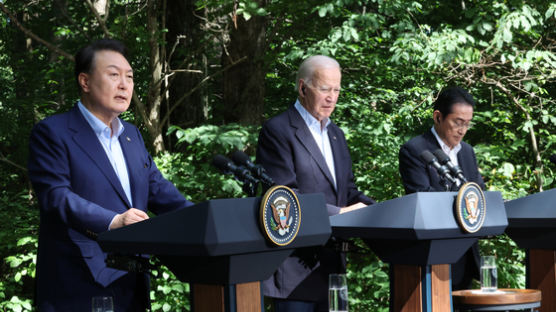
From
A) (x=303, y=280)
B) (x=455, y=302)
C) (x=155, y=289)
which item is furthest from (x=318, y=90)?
(x=155, y=289)

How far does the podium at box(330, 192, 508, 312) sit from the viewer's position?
9.38 ft

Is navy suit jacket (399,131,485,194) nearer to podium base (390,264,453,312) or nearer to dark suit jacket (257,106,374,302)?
dark suit jacket (257,106,374,302)

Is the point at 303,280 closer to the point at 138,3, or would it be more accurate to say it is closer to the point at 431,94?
the point at 431,94

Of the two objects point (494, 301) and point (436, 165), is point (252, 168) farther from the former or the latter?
point (494, 301)

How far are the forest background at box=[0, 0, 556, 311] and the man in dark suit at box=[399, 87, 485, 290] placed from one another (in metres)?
1.91

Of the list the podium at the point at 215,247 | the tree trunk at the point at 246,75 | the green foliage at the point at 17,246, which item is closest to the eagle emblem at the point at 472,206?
the podium at the point at 215,247

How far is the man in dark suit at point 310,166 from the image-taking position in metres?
3.33

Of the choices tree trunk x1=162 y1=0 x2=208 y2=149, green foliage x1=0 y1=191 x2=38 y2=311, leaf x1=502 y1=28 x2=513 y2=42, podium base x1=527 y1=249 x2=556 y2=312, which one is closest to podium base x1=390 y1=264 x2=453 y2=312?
podium base x1=527 y1=249 x2=556 y2=312

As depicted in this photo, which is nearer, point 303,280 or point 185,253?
point 185,253

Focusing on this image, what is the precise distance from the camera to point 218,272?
228cm

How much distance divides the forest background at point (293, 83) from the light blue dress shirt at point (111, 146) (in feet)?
10.5

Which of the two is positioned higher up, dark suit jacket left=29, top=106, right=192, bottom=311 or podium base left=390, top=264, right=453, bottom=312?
dark suit jacket left=29, top=106, right=192, bottom=311

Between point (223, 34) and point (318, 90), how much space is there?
488cm

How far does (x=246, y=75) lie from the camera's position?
7.52 metres
